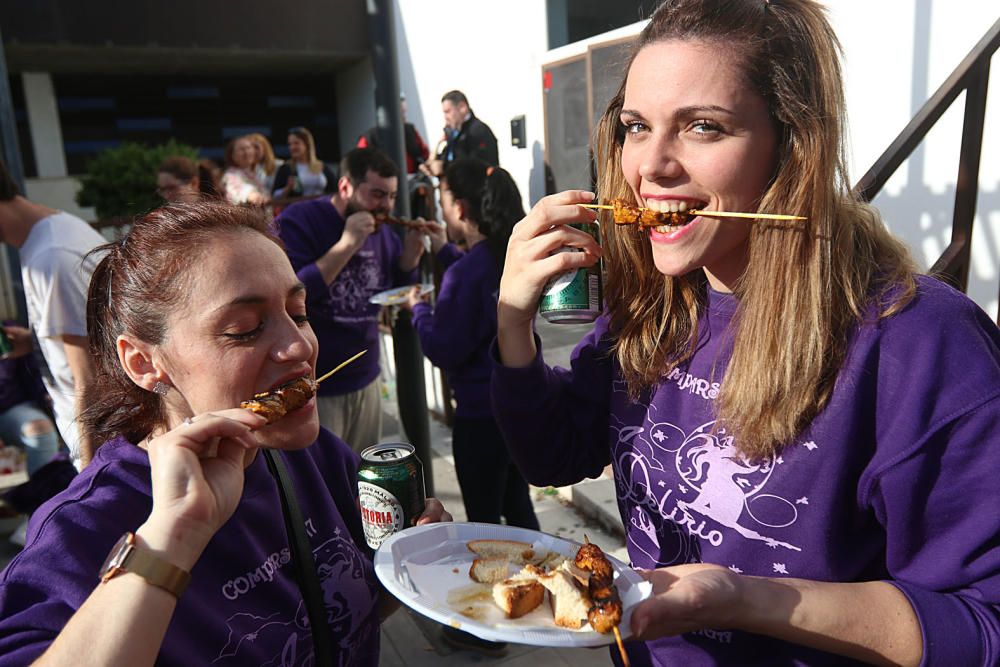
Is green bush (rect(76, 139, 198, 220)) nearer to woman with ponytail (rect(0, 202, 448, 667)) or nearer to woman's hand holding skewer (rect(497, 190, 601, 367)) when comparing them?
woman with ponytail (rect(0, 202, 448, 667))

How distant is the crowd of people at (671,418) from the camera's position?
130cm

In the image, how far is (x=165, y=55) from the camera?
53.2 feet

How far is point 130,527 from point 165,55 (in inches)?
703

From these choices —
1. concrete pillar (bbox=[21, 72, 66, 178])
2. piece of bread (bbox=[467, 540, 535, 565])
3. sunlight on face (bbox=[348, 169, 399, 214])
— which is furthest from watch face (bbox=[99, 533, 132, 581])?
concrete pillar (bbox=[21, 72, 66, 178])

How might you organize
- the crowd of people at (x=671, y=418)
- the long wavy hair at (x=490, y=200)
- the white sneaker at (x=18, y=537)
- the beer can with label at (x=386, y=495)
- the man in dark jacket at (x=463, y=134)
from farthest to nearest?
the man in dark jacket at (x=463, y=134) < the white sneaker at (x=18, y=537) < the long wavy hair at (x=490, y=200) < the beer can with label at (x=386, y=495) < the crowd of people at (x=671, y=418)

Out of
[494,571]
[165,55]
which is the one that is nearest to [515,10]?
[494,571]

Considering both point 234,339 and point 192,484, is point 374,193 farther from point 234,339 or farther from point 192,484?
point 192,484

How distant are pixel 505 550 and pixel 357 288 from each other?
289 centimetres

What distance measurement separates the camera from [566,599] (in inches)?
54.9

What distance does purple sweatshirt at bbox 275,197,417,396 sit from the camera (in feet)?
13.5

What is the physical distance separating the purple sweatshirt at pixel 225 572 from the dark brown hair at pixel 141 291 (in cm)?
14

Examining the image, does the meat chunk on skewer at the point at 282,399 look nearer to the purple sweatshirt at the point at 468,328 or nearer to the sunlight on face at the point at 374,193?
the purple sweatshirt at the point at 468,328

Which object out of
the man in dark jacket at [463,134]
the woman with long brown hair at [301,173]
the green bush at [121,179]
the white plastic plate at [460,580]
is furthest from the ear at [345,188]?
the green bush at [121,179]

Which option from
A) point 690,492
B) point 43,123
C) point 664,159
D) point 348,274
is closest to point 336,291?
point 348,274
